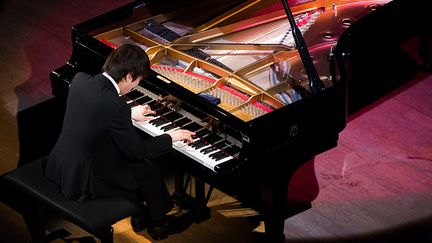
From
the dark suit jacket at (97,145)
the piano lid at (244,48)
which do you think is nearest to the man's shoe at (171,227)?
the dark suit jacket at (97,145)

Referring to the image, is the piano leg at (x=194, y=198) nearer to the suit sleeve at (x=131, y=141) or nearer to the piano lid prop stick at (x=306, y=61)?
the suit sleeve at (x=131, y=141)

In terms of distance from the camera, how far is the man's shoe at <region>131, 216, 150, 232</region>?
6.04 metres

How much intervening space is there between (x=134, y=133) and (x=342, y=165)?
1.87 m

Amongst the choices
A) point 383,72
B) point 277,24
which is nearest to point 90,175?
point 277,24

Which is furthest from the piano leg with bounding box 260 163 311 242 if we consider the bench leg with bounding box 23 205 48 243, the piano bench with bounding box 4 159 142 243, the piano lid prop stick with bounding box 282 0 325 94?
the bench leg with bounding box 23 205 48 243

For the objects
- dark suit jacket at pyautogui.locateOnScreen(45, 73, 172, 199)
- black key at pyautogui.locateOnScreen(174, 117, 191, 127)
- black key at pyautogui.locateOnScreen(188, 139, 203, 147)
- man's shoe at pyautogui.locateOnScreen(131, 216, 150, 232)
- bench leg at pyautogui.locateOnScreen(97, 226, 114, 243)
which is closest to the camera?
dark suit jacket at pyautogui.locateOnScreen(45, 73, 172, 199)

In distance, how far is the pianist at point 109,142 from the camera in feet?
17.2

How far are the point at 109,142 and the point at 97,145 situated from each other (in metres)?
0.07

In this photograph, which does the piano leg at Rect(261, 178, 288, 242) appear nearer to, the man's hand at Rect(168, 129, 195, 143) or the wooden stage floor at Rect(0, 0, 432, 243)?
the wooden stage floor at Rect(0, 0, 432, 243)

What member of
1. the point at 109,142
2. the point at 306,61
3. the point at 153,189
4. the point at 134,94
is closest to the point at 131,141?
the point at 109,142

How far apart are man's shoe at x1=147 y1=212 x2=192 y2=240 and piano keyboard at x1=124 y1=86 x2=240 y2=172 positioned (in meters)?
0.57

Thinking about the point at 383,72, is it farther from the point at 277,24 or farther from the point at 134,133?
the point at 134,133

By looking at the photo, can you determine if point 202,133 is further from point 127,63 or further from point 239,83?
point 127,63

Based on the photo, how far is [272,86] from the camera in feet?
19.0
